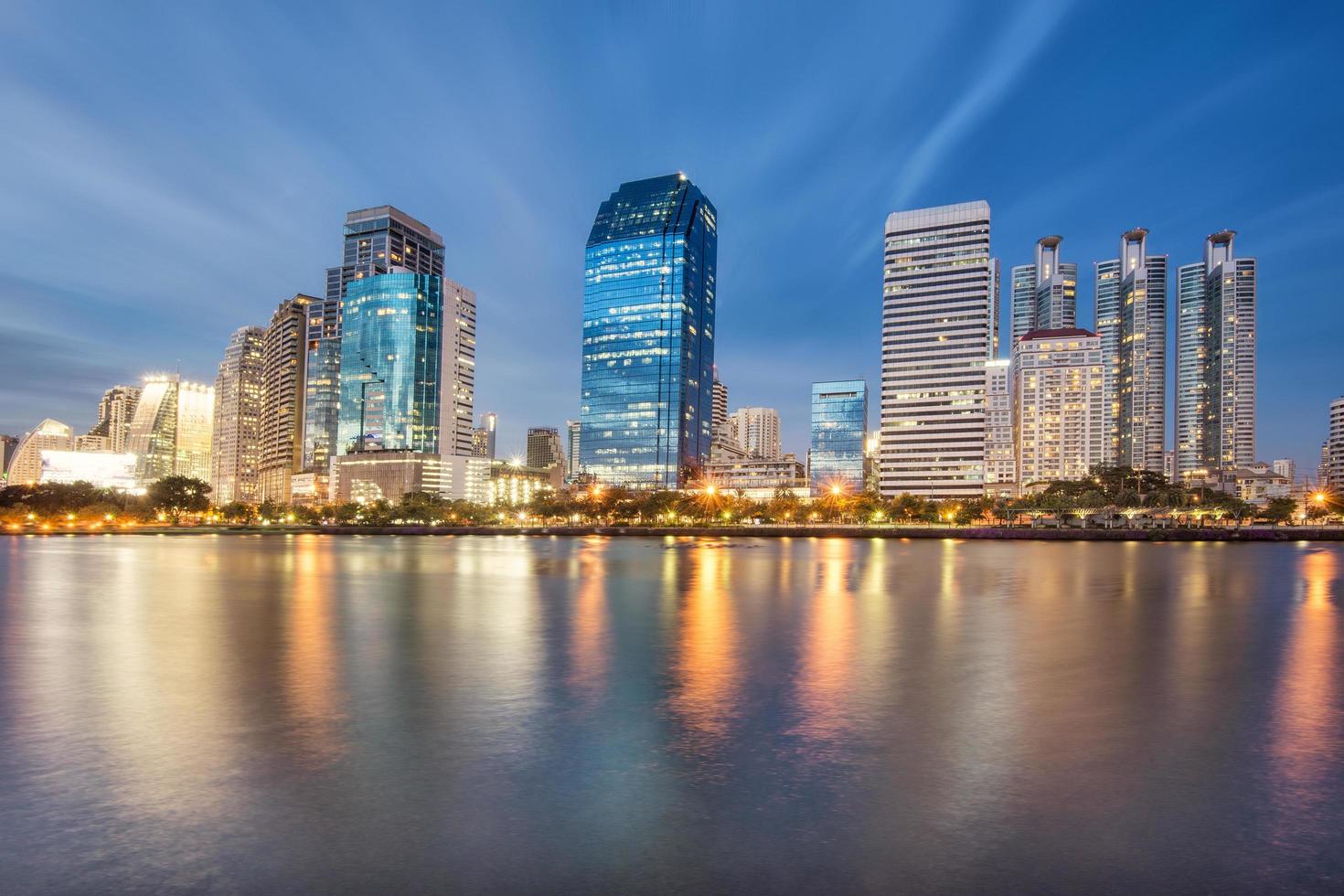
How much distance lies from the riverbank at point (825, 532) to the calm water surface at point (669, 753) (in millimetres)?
100654

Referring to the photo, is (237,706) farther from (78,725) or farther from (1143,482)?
(1143,482)

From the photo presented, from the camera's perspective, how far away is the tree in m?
165

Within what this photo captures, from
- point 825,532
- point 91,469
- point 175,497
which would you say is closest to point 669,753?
point 825,532

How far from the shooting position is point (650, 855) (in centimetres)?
816

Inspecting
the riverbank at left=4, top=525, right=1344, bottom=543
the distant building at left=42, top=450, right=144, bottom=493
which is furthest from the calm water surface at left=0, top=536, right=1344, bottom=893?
the distant building at left=42, top=450, right=144, bottom=493

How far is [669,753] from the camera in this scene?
470 inches

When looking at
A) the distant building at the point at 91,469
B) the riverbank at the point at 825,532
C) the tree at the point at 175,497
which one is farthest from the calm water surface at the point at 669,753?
the distant building at the point at 91,469

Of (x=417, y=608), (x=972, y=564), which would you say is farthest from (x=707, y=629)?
(x=972, y=564)

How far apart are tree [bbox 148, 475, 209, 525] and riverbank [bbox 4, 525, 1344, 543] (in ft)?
20.9

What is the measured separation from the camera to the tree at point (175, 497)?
6496 inches

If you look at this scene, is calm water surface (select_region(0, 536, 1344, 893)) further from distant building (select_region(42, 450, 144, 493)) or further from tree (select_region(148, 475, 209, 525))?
distant building (select_region(42, 450, 144, 493))

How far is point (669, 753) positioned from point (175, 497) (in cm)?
18753

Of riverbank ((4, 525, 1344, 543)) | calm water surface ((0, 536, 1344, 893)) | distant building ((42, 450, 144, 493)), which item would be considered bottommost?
riverbank ((4, 525, 1344, 543))

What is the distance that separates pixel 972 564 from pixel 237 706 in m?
57.6
